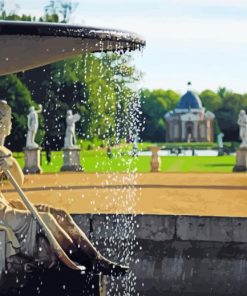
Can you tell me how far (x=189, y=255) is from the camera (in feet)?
36.1

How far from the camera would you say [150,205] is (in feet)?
53.9

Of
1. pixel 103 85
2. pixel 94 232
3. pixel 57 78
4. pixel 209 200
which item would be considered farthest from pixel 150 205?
pixel 103 85

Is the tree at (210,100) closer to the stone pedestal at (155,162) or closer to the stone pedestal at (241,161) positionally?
the stone pedestal at (241,161)

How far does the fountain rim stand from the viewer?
775cm

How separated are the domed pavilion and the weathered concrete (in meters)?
91.9

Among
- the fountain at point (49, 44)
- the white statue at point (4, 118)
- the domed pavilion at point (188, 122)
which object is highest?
the fountain at point (49, 44)

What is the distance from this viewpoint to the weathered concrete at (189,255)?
1087 centimetres

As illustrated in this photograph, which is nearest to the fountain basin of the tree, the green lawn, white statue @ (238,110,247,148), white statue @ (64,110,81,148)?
the green lawn

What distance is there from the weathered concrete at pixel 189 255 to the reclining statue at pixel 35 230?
2.09 m

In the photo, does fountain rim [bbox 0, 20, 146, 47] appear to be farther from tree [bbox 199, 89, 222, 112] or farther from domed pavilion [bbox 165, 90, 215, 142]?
tree [bbox 199, 89, 222, 112]

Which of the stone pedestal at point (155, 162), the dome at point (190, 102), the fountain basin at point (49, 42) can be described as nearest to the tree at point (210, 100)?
the dome at point (190, 102)

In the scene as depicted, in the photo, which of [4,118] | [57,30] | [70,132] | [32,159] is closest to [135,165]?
[70,132]

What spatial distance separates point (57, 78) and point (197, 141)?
2763 inches

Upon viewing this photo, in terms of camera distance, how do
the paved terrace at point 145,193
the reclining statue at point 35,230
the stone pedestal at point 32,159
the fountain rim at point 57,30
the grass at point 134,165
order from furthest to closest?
1. the grass at point 134,165
2. the stone pedestal at point 32,159
3. the paved terrace at point 145,193
4. the reclining statue at point 35,230
5. the fountain rim at point 57,30
